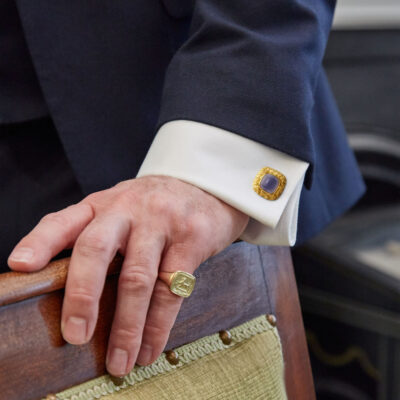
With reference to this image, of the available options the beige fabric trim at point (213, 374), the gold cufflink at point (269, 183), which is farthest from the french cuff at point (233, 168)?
the beige fabric trim at point (213, 374)

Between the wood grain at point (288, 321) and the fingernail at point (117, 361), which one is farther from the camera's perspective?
the wood grain at point (288, 321)

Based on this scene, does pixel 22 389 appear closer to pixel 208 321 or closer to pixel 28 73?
pixel 208 321

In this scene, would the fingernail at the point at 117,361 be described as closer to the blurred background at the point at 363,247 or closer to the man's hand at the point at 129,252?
the man's hand at the point at 129,252

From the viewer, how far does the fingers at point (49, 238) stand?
1.53 feet

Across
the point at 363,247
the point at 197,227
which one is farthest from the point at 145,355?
the point at 363,247

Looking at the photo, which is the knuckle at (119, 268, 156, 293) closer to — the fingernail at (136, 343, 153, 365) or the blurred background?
the fingernail at (136, 343, 153, 365)

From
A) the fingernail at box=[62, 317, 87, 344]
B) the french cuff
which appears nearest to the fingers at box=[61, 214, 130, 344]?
the fingernail at box=[62, 317, 87, 344]

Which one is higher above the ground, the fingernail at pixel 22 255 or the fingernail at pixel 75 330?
the fingernail at pixel 22 255

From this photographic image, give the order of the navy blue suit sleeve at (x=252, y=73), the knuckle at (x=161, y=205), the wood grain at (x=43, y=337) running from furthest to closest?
the navy blue suit sleeve at (x=252, y=73)
the knuckle at (x=161, y=205)
the wood grain at (x=43, y=337)

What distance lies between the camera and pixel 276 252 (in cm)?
68

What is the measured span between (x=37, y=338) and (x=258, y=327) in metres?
0.24

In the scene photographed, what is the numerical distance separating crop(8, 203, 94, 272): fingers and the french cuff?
13 centimetres

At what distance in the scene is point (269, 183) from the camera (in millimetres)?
654

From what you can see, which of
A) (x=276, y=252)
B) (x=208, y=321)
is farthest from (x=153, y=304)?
(x=276, y=252)
